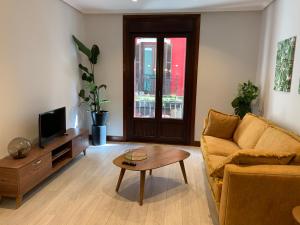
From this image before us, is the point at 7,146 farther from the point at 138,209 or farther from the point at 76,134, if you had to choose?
the point at 138,209

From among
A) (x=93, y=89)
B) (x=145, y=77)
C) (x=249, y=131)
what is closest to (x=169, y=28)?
(x=145, y=77)

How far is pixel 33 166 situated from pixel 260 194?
7.90 ft

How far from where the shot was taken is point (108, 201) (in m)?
2.86

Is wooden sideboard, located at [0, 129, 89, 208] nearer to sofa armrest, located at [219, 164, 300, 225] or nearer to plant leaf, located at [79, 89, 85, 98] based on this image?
plant leaf, located at [79, 89, 85, 98]

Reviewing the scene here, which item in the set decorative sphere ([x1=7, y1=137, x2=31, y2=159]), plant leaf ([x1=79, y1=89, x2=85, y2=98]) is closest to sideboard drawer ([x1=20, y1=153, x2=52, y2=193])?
decorative sphere ([x1=7, y1=137, x2=31, y2=159])

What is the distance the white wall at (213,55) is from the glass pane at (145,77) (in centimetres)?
33

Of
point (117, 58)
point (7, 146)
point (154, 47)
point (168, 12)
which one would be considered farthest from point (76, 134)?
point (168, 12)

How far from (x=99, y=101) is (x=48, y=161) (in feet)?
6.59

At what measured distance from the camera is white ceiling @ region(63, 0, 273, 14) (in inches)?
164

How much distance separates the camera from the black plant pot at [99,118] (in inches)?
192

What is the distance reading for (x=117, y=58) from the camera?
5070 mm

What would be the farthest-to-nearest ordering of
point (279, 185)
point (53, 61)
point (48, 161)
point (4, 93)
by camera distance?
point (53, 61), point (48, 161), point (4, 93), point (279, 185)

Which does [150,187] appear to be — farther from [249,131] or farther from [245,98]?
[245,98]

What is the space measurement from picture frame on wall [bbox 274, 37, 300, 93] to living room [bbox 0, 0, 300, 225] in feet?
0.05
